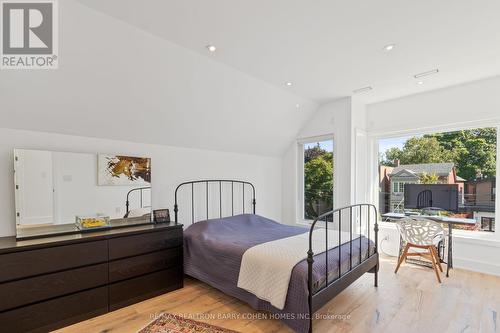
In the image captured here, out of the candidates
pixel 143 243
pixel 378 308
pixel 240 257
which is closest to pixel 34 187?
pixel 143 243

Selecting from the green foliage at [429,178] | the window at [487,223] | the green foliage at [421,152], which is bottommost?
the window at [487,223]

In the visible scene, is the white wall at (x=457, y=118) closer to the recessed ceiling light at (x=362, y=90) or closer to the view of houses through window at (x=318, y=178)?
the recessed ceiling light at (x=362, y=90)

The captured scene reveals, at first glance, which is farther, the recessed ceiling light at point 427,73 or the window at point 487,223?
the window at point 487,223

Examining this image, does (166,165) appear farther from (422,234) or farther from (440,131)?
(440,131)

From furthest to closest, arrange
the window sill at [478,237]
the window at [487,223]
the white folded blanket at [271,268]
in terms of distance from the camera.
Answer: the window at [487,223] → the window sill at [478,237] → the white folded blanket at [271,268]

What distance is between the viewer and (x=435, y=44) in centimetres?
250

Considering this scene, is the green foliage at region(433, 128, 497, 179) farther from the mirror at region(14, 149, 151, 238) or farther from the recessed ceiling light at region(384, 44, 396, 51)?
the mirror at region(14, 149, 151, 238)

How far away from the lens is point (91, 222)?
262cm

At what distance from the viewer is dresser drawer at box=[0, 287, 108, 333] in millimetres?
1931

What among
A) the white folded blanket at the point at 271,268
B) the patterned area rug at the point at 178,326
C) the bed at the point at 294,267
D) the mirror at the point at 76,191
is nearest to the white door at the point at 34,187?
the mirror at the point at 76,191

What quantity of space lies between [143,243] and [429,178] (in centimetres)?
417

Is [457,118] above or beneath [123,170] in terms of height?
above

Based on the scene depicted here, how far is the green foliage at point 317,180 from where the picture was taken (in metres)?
4.58

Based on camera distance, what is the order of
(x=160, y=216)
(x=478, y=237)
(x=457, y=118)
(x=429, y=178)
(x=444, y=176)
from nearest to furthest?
(x=160, y=216)
(x=478, y=237)
(x=457, y=118)
(x=444, y=176)
(x=429, y=178)
